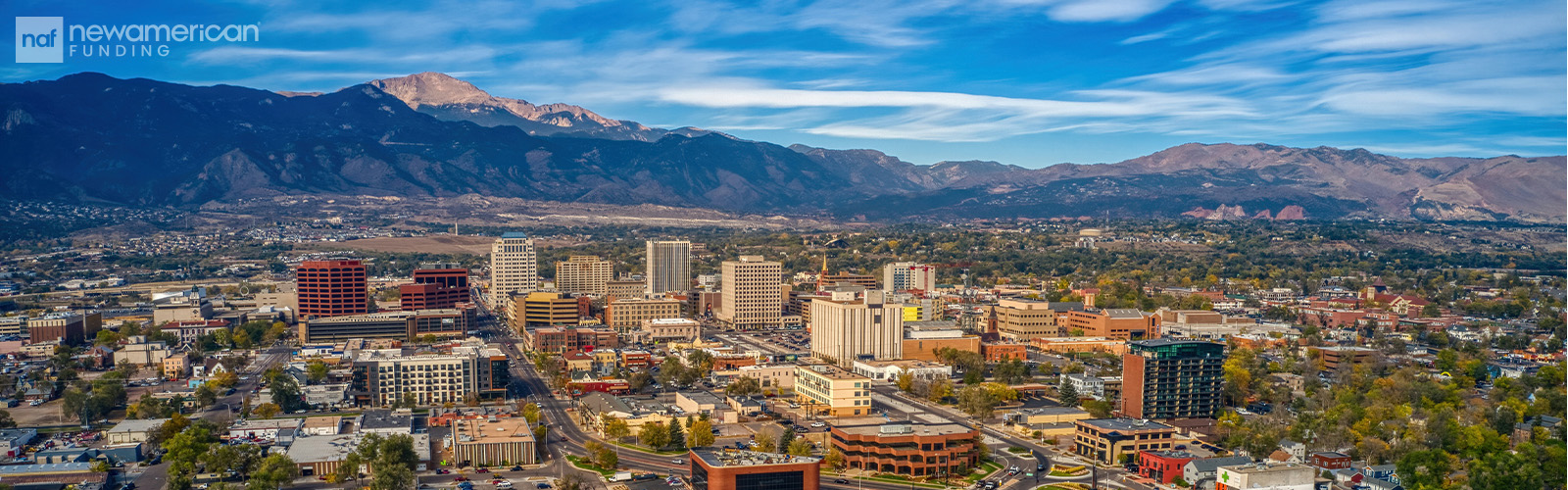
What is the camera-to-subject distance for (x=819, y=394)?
132ft

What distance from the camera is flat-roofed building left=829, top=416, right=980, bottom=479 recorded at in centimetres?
3050

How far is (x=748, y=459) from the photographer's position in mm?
27203

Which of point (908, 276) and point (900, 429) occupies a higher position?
point (908, 276)

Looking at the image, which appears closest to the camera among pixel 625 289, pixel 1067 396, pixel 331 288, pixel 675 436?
pixel 675 436

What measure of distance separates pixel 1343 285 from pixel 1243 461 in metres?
60.6

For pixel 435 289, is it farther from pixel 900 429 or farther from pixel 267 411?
pixel 900 429

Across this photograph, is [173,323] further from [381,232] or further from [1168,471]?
[381,232]

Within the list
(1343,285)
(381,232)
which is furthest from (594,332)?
(381,232)

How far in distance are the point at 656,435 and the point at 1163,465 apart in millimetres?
12343

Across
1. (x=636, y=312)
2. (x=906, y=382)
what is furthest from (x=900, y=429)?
(x=636, y=312)

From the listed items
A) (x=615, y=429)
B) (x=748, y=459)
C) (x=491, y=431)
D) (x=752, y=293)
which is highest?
(x=752, y=293)

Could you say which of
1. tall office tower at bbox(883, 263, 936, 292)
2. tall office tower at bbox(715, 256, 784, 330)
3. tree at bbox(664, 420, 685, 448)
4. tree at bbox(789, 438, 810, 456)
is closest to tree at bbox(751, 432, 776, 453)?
tree at bbox(789, 438, 810, 456)

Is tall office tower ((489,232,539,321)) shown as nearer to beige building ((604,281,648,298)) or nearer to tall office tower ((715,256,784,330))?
beige building ((604,281,648,298))

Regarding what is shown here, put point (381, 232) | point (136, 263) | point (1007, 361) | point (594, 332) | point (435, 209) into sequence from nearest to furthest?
point (1007, 361)
point (594, 332)
point (136, 263)
point (381, 232)
point (435, 209)
